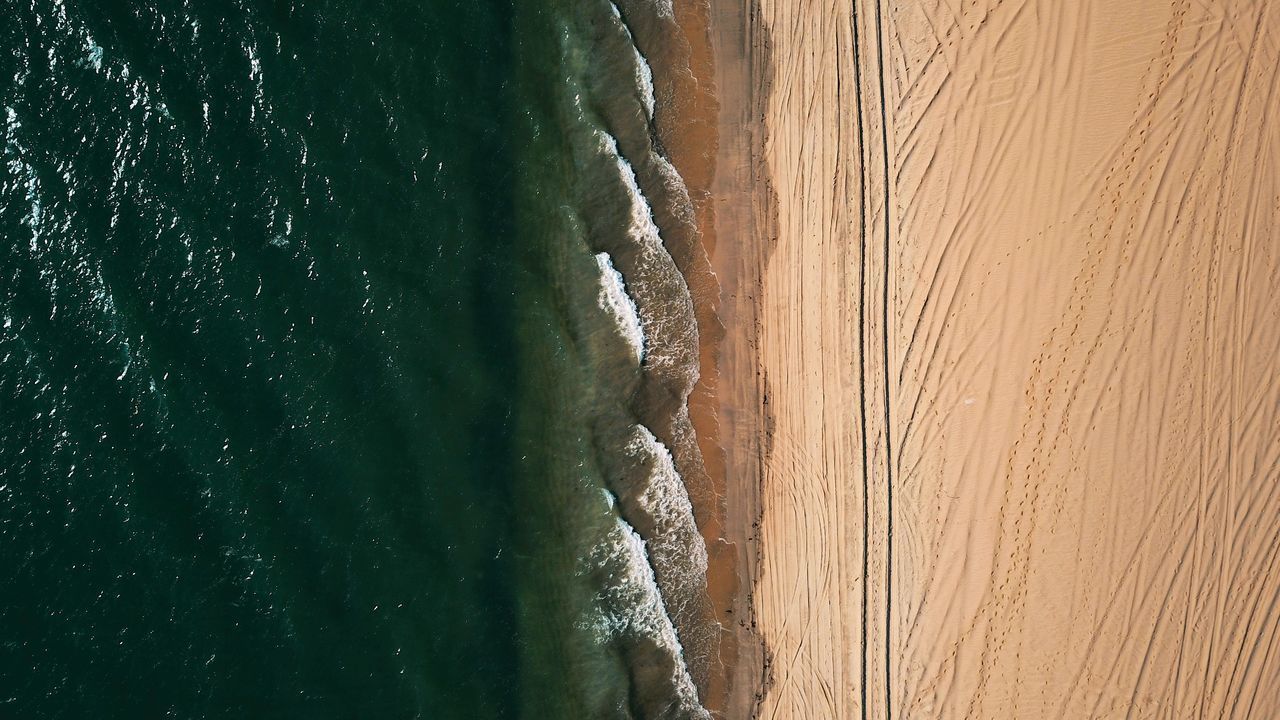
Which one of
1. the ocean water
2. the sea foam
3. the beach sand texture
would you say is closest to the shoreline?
the beach sand texture

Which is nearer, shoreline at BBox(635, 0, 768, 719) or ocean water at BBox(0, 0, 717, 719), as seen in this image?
ocean water at BBox(0, 0, 717, 719)

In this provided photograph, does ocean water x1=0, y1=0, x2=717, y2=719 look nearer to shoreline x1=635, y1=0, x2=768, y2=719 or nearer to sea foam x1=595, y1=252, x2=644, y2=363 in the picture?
sea foam x1=595, y1=252, x2=644, y2=363

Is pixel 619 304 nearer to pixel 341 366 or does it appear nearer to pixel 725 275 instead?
pixel 725 275

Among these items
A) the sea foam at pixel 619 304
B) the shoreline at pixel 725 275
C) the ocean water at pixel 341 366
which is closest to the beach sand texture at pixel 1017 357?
the shoreline at pixel 725 275

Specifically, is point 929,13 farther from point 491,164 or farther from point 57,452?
point 57,452

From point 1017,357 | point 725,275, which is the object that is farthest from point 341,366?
point 1017,357

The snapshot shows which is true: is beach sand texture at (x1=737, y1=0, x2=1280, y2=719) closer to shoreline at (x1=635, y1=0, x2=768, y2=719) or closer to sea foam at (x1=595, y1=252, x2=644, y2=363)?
shoreline at (x1=635, y1=0, x2=768, y2=719)

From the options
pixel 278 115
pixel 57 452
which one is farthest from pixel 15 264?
pixel 278 115
